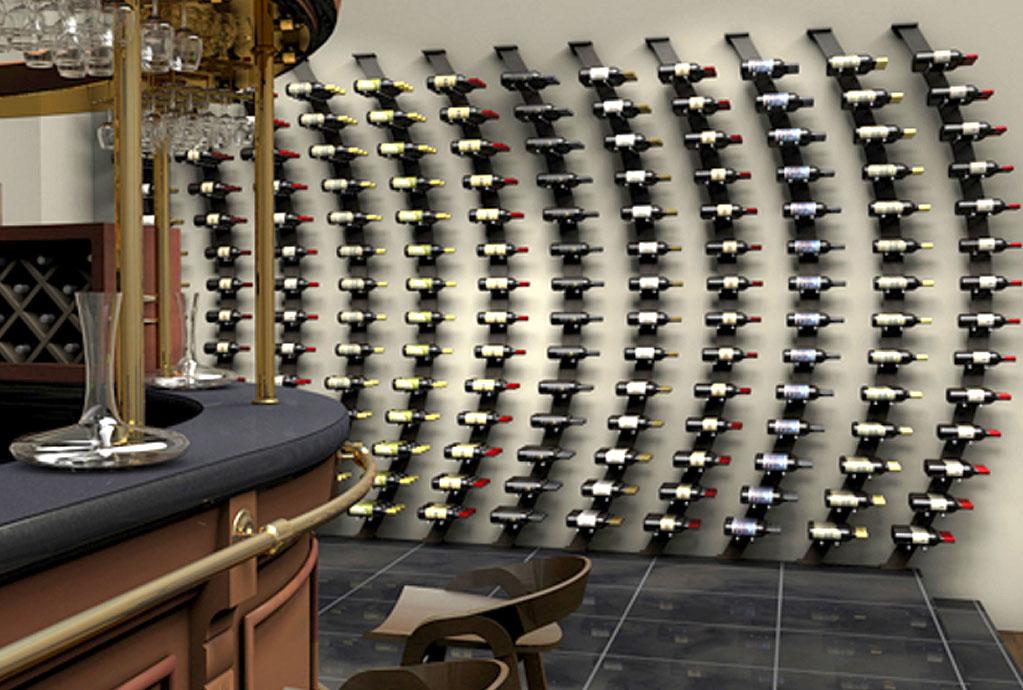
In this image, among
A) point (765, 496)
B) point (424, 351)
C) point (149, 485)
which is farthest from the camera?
point (424, 351)

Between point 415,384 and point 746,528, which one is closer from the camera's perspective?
point 746,528

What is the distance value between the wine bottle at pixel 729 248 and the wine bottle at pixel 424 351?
5.10 ft

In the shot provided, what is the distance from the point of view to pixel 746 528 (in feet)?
20.5

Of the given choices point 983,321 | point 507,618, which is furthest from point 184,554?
point 983,321

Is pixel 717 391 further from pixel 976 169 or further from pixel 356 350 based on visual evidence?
pixel 356 350

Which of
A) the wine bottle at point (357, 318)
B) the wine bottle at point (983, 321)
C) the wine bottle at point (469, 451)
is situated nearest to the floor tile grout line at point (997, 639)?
the wine bottle at point (983, 321)

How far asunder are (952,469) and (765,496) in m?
0.92

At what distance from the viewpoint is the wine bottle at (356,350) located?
686 centimetres

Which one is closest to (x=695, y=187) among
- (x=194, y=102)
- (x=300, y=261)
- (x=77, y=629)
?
(x=300, y=261)

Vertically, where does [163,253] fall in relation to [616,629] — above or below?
above

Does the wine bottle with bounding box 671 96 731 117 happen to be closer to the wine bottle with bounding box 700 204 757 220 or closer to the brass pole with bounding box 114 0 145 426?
the wine bottle with bounding box 700 204 757 220

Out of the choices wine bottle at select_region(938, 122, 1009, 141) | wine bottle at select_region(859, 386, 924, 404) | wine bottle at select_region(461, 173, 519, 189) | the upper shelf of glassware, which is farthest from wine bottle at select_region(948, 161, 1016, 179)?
the upper shelf of glassware

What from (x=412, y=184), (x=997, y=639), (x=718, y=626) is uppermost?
(x=412, y=184)

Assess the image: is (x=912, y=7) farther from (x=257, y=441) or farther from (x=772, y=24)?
(x=257, y=441)
